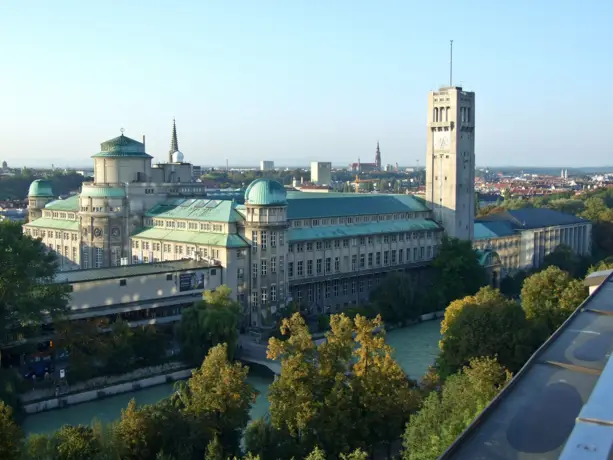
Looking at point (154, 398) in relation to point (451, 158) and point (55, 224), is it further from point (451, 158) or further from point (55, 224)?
point (451, 158)

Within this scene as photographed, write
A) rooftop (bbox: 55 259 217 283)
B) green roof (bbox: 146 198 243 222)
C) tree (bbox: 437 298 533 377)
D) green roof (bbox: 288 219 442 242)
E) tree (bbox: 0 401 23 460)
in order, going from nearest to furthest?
1. tree (bbox: 0 401 23 460)
2. tree (bbox: 437 298 533 377)
3. rooftop (bbox: 55 259 217 283)
4. green roof (bbox: 146 198 243 222)
5. green roof (bbox: 288 219 442 242)

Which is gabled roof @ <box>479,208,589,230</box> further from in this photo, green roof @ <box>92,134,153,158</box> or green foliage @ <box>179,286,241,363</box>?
green foliage @ <box>179,286,241,363</box>

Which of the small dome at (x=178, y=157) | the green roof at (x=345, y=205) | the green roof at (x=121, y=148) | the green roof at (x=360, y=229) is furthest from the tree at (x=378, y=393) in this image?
the small dome at (x=178, y=157)

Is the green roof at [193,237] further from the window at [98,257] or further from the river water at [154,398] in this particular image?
the river water at [154,398]

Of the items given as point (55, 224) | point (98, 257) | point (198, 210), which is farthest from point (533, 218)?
point (55, 224)

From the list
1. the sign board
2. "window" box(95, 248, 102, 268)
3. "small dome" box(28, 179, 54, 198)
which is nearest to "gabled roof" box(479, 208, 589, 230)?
the sign board

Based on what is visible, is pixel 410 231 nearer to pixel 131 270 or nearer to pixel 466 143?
pixel 466 143

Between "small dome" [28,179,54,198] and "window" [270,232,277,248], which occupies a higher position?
"small dome" [28,179,54,198]
